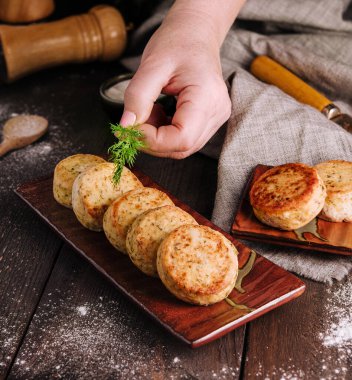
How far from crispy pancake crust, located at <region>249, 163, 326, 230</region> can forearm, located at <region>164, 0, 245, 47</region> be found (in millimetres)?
585

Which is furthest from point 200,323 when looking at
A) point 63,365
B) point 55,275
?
point 55,275

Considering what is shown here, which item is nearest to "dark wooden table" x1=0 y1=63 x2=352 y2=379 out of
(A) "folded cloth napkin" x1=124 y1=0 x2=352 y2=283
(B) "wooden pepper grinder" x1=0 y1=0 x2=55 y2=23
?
(A) "folded cloth napkin" x1=124 y1=0 x2=352 y2=283

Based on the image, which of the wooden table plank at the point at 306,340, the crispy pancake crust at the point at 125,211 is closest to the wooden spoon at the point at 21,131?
the crispy pancake crust at the point at 125,211

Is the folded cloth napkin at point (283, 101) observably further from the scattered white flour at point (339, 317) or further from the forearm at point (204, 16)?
the forearm at point (204, 16)

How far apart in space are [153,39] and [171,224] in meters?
0.72

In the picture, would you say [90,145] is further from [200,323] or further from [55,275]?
[200,323]

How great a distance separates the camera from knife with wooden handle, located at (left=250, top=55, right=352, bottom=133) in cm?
219

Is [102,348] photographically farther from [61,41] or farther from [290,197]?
[61,41]

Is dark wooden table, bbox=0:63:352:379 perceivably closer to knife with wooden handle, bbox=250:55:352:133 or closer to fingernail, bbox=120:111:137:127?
fingernail, bbox=120:111:137:127

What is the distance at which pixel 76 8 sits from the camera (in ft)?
10.3

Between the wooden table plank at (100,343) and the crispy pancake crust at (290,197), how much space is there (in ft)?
1.00

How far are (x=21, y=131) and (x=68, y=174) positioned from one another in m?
0.59

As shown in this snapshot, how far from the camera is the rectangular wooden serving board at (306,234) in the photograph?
5.23ft

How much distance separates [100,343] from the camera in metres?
1.46
